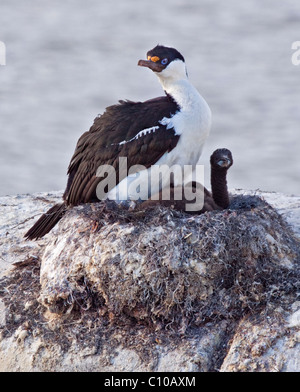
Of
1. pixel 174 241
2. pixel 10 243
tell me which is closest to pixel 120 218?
pixel 174 241

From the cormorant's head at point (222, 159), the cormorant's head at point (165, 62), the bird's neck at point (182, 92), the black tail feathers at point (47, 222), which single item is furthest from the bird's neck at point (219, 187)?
the black tail feathers at point (47, 222)

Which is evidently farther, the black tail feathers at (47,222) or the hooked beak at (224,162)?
the black tail feathers at (47,222)

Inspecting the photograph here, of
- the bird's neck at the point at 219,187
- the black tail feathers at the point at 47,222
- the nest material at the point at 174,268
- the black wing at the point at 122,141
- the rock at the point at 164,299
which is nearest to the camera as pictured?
the rock at the point at 164,299

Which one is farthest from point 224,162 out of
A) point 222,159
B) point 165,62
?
point 165,62

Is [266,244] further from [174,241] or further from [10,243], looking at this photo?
[10,243]

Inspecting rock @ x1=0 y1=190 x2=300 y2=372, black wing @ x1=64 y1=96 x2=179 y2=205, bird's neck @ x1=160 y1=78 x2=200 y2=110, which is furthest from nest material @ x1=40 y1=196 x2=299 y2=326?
bird's neck @ x1=160 y1=78 x2=200 y2=110

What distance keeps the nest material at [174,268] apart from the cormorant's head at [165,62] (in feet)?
4.90

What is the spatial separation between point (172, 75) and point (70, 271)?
2247 millimetres

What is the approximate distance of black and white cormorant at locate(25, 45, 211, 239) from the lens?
8.41 m

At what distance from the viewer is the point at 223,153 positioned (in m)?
8.41

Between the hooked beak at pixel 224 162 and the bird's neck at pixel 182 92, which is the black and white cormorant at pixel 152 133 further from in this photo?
the hooked beak at pixel 224 162

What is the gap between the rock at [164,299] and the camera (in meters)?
7.43

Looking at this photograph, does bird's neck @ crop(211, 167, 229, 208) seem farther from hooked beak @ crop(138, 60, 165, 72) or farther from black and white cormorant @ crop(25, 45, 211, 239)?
hooked beak @ crop(138, 60, 165, 72)
